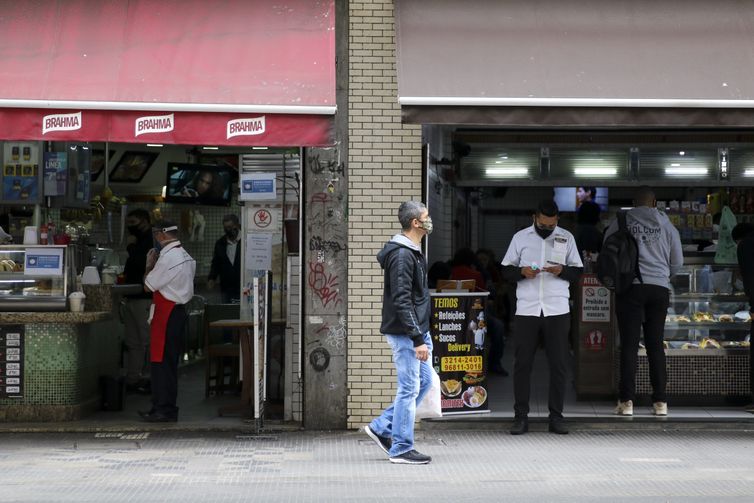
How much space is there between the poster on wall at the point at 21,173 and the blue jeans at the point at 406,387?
5.02m

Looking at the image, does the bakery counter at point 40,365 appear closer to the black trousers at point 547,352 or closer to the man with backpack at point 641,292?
the black trousers at point 547,352

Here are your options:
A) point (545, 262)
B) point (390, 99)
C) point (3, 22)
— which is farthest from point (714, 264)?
point (3, 22)

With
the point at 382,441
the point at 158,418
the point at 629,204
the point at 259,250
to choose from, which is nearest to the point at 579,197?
the point at 629,204

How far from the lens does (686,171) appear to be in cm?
1371

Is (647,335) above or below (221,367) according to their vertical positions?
above

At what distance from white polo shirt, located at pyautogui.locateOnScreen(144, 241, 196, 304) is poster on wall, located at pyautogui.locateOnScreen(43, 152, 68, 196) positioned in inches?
73.4

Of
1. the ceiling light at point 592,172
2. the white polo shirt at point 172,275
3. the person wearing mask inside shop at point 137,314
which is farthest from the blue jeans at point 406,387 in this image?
the ceiling light at point 592,172

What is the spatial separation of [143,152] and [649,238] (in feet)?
25.9

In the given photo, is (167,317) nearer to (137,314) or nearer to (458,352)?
(137,314)

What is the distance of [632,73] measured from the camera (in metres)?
9.42

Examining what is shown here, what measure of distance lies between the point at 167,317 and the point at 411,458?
3.11m

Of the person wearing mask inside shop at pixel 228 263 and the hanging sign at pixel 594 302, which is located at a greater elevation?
the person wearing mask inside shop at pixel 228 263

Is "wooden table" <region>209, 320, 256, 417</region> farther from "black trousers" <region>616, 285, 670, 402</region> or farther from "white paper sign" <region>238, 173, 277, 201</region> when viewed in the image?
"black trousers" <region>616, 285, 670, 402</region>

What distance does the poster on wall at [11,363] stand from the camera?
10.1 m
